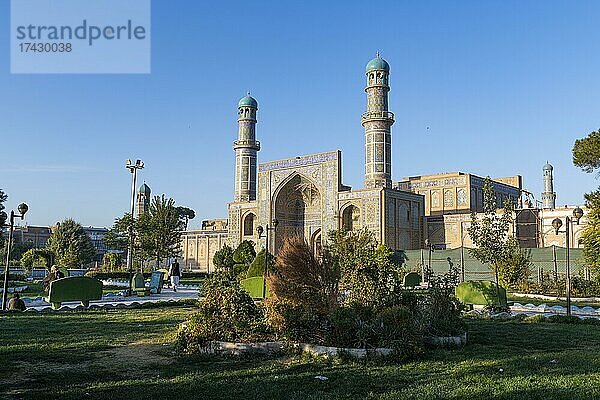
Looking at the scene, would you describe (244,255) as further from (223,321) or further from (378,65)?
(223,321)

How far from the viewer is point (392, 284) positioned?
9047 mm

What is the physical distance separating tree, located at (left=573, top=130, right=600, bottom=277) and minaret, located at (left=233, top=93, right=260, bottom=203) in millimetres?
34195

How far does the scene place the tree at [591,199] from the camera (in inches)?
507

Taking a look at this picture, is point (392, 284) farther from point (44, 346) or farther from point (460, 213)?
point (460, 213)

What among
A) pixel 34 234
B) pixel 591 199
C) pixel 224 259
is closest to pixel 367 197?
pixel 224 259

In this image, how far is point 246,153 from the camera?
46344mm

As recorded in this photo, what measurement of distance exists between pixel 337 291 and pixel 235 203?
3672 cm

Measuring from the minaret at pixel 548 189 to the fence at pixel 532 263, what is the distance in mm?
20434

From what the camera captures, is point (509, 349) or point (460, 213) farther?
point (460, 213)

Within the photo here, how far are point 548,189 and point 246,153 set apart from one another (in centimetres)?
2562

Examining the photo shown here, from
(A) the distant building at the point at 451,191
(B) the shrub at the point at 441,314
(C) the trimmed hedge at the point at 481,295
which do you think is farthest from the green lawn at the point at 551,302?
(A) the distant building at the point at 451,191

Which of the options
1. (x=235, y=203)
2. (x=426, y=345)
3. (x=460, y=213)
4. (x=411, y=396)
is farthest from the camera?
(x=235, y=203)

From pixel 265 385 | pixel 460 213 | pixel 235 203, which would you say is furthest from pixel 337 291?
pixel 235 203

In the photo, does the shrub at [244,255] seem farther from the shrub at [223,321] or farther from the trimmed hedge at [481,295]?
the shrub at [223,321]
